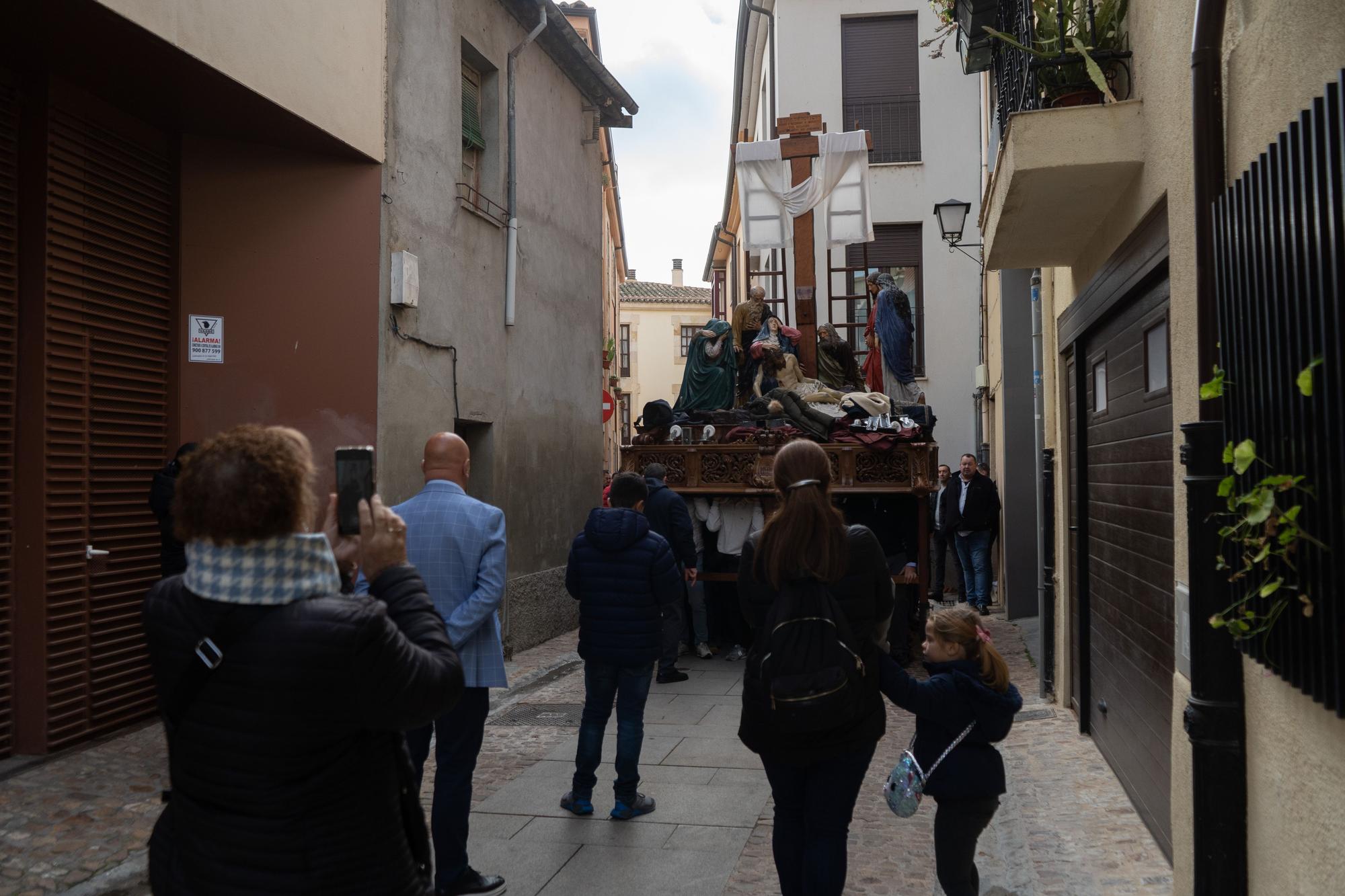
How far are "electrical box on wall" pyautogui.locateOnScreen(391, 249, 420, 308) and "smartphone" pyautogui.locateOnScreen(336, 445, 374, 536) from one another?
7.25 metres

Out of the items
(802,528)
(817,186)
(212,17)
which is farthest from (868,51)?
(802,528)

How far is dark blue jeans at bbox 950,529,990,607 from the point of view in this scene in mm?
14040

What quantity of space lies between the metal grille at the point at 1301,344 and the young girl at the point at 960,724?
2.93ft

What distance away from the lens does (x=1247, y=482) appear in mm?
3258

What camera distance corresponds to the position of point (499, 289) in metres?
12.2

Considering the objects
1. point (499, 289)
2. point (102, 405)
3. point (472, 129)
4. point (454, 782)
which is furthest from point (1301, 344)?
point (472, 129)

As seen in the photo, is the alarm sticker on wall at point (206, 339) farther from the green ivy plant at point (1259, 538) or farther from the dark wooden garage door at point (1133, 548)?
the green ivy plant at point (1259, 538)

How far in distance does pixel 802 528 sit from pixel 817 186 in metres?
13.8

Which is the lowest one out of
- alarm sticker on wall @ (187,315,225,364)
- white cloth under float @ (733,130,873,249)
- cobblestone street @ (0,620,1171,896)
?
cobblestone street @ (0,620,1171,896)

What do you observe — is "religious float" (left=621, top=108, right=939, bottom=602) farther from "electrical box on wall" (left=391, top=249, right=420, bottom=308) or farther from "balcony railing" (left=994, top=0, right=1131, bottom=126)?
"balcony railing" (left=994, top=0, right=1131, bottom=126)

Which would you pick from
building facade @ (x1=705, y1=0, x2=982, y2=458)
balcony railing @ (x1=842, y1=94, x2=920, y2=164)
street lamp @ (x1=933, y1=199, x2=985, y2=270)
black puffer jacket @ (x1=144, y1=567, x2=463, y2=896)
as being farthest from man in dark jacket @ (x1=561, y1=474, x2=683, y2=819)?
balcony railing @ (x1=842, y1=94, x2=920, y2=164)

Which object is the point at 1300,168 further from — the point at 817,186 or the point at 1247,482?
the point at 817,186

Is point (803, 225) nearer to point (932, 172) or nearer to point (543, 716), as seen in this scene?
point (932, 172)

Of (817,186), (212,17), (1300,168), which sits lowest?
(1300,168)
